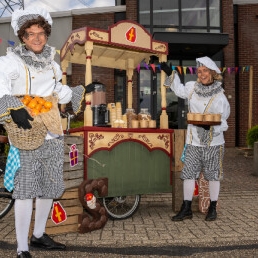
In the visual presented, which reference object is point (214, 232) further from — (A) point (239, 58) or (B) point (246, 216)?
(A) point (239, 58)

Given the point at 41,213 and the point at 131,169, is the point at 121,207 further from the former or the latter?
the point at 41,213

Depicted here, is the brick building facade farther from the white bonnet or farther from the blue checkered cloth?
the blue checkered cloth

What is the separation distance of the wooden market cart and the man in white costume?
1407 millimetres

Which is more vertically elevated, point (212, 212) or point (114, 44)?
point (114, 44)

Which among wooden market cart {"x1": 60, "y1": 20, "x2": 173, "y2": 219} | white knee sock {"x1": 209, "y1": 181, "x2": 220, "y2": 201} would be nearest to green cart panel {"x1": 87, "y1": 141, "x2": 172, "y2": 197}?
wooden market cart {"x1": 60, "y1": 20, "x2": 173, "y2": 219}

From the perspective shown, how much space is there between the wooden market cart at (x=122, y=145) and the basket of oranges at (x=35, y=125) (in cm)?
157

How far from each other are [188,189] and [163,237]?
111 cm

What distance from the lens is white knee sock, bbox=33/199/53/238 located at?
155 inches

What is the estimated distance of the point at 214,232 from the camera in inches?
193

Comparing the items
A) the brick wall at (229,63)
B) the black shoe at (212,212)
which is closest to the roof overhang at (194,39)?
the brick wall at (229,63)

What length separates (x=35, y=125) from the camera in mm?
3559

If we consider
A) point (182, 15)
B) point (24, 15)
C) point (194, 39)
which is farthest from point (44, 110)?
point (182, 15)

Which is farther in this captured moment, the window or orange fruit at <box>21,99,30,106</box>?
the window

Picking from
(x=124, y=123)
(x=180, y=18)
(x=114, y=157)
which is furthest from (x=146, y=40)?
(x=180, y=18)
